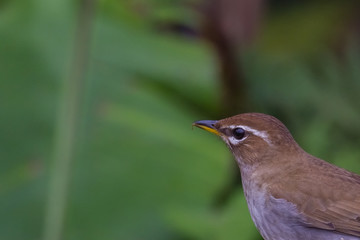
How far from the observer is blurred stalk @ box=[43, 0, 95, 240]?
6754 mm

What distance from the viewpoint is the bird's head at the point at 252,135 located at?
16.7 ft

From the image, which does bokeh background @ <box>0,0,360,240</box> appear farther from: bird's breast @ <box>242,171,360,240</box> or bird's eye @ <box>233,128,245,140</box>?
bird's breast @ <box>242,171,360,240</box>

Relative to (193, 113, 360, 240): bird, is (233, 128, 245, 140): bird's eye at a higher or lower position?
higher

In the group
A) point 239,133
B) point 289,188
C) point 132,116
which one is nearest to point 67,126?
point 132,116

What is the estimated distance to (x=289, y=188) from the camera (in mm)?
4961

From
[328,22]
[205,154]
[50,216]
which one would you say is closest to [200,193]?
[205,154]

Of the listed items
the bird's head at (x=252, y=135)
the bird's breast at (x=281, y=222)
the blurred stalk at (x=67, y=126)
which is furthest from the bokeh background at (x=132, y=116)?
the bird's breast at (x=281, y=222)

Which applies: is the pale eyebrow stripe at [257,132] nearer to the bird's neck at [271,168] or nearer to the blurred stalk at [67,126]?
the bird's neck at [271,168]

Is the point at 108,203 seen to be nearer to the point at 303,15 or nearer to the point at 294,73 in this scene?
the point at 294,73

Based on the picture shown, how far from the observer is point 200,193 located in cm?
702

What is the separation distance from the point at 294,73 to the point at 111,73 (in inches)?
71.8

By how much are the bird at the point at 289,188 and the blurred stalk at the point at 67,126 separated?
1974mm

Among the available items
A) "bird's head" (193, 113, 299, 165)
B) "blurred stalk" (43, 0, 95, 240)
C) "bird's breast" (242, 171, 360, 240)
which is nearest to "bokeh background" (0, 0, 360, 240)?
"blurred stalk" (43, 0, 95, 240)

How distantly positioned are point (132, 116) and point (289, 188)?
2606 millimetres
